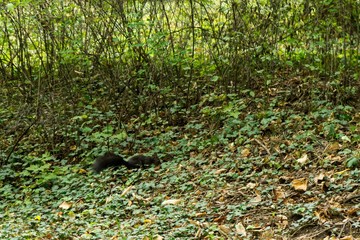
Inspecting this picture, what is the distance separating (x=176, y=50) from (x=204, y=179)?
3701 mm

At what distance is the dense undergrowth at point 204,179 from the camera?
542 cm

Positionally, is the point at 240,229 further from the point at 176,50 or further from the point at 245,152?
the point at 176,50

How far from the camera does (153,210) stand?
6262 mm

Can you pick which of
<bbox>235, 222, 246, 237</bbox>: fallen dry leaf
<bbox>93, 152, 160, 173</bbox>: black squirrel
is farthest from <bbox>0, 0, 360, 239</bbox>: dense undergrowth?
<bbox>93, 152, 160, 173</bbox>: black squirrel

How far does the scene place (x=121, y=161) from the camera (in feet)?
26.6

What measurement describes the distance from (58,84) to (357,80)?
500cm

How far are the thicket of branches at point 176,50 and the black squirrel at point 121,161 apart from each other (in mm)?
1466

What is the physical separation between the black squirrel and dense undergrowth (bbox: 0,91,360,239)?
7.0 inches

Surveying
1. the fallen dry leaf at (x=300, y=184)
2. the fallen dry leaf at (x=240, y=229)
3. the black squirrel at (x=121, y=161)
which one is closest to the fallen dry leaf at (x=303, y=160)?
the fallen dry leaf at (x=300, y=184)

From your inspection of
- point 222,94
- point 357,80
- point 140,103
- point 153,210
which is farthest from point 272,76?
point 153,210

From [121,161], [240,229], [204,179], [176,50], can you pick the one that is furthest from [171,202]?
[176,50]

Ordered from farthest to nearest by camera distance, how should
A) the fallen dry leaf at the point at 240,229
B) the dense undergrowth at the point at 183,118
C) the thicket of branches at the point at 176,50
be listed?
the thicket of branches at the point at 176,50
the dense undergrowth at the point at 183,118
the fallen dry leaf at the point at 240,229

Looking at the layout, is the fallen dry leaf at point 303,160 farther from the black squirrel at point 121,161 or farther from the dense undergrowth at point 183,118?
the black squirrel at point 121,161

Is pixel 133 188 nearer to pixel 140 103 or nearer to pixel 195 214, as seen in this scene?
pixel 195 214
